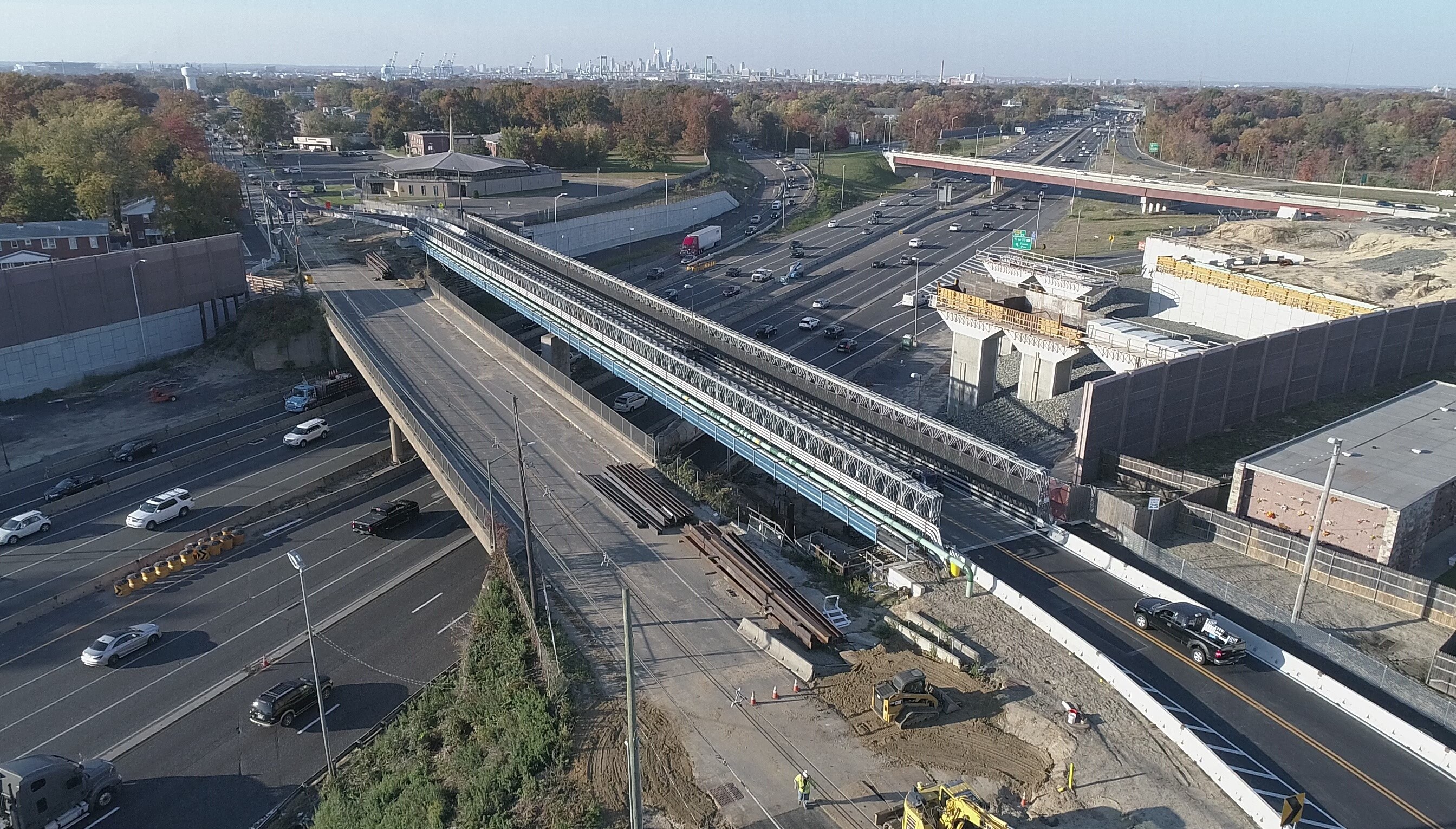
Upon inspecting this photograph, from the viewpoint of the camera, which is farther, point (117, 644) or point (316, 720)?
point (117, 644)

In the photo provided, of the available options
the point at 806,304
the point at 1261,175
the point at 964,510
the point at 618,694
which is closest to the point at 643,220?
the point at 806,304

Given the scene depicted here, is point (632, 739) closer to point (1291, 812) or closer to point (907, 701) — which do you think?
point (907, 701)

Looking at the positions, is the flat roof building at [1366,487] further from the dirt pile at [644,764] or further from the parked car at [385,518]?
the parked car at [385,518]

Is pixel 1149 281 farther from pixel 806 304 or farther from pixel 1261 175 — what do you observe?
pixel 1261 175

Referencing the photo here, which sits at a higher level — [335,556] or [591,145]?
[591,145]

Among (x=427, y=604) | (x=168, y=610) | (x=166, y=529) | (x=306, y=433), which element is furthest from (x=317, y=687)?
(x=306, y=433)

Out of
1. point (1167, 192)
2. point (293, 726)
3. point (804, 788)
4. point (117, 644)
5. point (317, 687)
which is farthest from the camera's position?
point (1167, 192)

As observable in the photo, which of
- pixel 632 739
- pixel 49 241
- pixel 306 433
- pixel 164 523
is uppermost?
pixel 49 241

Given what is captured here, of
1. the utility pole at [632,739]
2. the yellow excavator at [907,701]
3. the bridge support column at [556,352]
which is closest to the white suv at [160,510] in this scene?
the bridge support column at [556,352]
